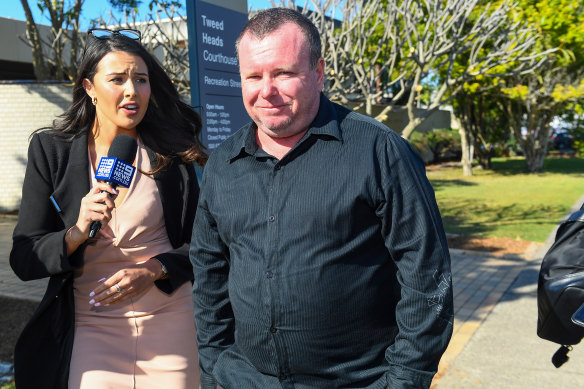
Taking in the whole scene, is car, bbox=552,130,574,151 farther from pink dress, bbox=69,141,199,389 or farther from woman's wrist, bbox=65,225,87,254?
woman's wrist, bbox=65,225,87,254

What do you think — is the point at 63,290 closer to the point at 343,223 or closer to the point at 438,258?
the point at 343,223

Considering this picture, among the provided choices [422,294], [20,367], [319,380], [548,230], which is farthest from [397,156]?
[548,230]

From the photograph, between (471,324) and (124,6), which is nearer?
(471,324)

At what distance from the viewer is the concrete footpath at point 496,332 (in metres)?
4.55

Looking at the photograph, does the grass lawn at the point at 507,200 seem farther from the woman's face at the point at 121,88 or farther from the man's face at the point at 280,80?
the man's face at the point at 280,80

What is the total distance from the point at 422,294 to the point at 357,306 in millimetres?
210

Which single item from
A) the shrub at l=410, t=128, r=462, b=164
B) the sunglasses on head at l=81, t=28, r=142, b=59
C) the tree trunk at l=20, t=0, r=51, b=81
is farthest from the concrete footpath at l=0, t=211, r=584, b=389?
the shrub at l=410, t=128, r=462, b=164

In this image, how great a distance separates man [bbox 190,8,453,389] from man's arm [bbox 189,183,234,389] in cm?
15

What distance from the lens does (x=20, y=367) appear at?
2.47 metres

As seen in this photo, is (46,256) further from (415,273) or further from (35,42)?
(35,42)

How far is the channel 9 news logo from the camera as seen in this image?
7.21ft

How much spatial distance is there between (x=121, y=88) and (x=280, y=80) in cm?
99

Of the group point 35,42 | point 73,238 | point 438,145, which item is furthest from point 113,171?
point 438,145

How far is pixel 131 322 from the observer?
2.51 metres
